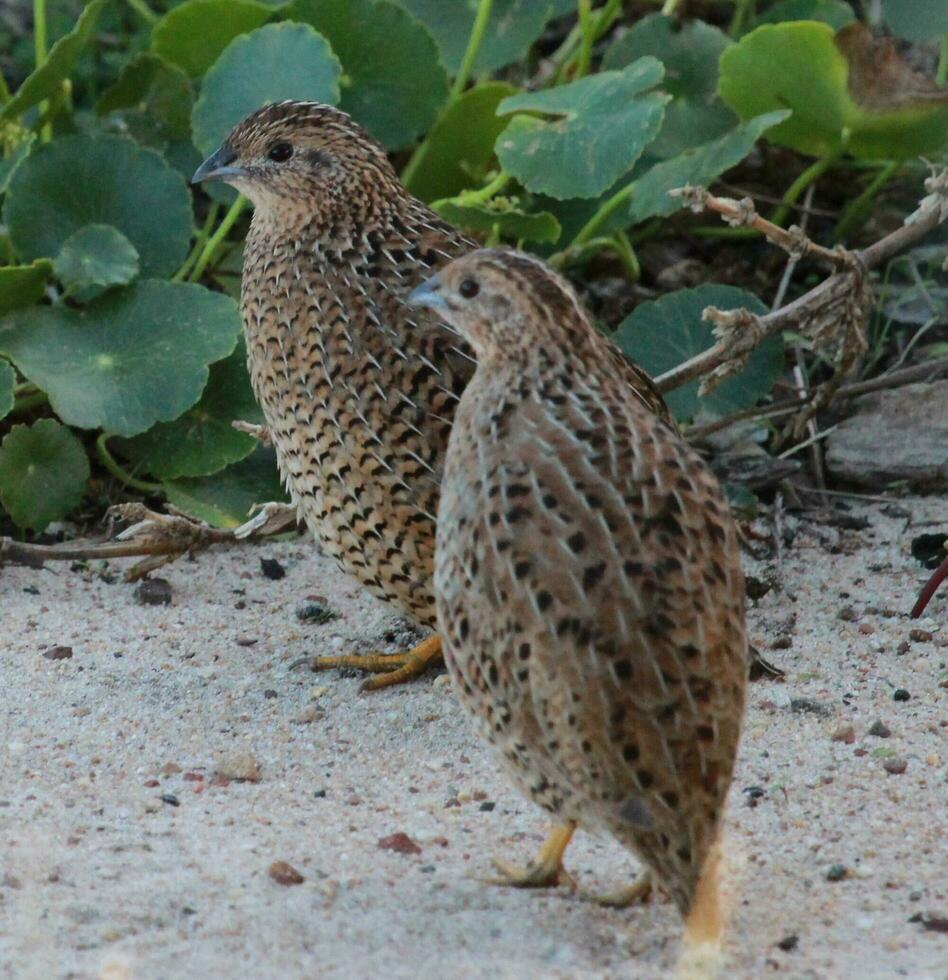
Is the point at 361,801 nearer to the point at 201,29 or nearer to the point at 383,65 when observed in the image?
the point at 383,65

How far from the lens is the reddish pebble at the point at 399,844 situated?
154 inches

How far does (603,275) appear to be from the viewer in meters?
7.13

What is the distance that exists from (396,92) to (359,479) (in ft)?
8.07

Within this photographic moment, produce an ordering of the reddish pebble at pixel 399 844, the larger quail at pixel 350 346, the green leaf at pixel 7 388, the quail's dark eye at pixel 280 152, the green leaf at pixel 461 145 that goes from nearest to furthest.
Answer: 1. the reddish pebble at pixel 399 844
2. the larger quail at pixel 350 346
3. the quail's dark eye at pixel 280 152
4. the green leaf at pixel 7 388
5. the green leaf at pixel 461 145

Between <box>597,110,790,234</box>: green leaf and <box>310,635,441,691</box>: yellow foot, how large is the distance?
180 centimetres

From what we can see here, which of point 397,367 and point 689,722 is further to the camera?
point 397,367

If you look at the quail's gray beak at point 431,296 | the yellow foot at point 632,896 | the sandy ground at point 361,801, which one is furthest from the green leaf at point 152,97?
the yellow foot at point 632,896

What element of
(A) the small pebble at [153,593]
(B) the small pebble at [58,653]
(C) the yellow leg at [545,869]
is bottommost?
(A) the small pebble at [153,593]

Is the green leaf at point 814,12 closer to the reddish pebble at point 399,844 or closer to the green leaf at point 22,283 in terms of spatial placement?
the green leaf at point 22,283

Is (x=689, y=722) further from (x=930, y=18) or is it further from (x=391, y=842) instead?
(x=930, y=18)

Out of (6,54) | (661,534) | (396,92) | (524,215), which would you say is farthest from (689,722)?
(6,54)

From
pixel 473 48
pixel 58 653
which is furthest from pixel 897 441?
pixel 58 653

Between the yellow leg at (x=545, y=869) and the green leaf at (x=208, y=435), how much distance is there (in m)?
2.59

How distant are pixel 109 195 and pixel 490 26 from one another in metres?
1.70
